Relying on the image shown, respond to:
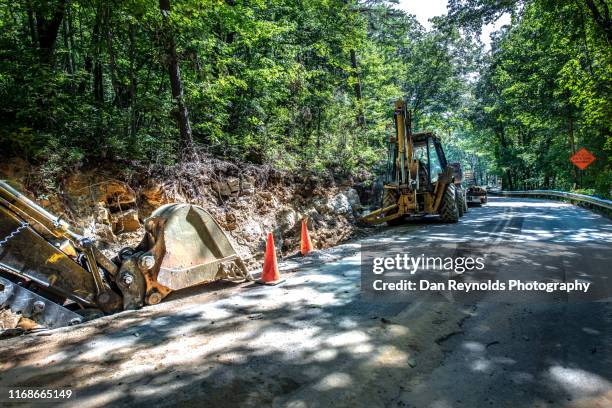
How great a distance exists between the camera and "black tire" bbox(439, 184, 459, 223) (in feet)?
38.3

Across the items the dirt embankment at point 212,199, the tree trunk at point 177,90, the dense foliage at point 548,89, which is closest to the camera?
the dirt embankment at point 212,199

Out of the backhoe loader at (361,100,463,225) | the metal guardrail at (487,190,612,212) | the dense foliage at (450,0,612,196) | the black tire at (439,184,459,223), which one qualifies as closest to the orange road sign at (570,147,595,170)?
the dense foliage at (450,0,612,196)

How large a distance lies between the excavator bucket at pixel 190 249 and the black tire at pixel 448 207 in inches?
322

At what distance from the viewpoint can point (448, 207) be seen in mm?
11680

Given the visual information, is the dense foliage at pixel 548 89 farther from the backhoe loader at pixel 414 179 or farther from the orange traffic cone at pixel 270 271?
the orange traffic cone at pixel 270 271

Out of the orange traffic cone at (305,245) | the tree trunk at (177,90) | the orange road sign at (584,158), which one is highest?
the tree trunk at (177,90)

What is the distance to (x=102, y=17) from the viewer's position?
28.0 feet

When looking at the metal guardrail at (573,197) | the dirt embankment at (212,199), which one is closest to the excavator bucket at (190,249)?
the dirt embankment at (212,199)

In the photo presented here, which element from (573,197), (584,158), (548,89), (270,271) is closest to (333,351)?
(270,271)

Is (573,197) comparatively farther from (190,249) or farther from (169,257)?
(169,257)

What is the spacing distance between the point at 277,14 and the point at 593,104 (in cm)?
1299

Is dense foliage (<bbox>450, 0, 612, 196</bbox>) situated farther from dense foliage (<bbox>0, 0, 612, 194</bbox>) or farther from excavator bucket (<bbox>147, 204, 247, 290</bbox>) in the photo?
excavator bucket (<bbox>147, 204, 247, 290</bbox>)

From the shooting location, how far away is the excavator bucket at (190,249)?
4766mm

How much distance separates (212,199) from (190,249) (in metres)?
4.43
